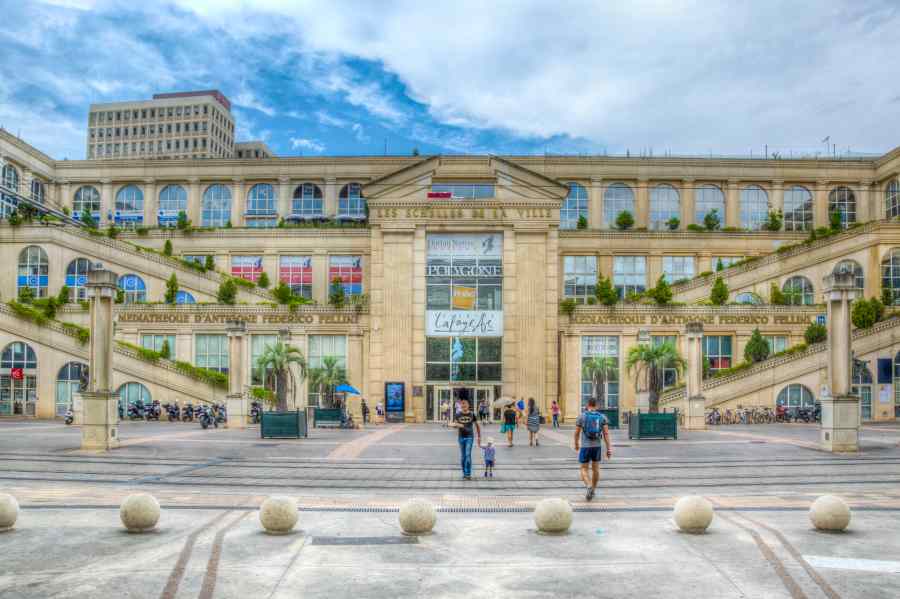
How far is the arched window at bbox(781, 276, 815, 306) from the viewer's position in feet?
183

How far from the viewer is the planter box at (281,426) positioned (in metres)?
31.9

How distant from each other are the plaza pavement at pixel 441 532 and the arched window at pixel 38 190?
51598 millimetres

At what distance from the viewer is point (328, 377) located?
149ft

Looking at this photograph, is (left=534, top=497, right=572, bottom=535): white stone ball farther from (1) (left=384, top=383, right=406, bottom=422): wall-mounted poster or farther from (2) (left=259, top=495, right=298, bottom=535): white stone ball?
(1) (left=384, top=383, right=406, bottom=422): wall-mounted poster

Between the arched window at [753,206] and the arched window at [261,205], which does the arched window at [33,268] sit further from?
the arched window at [753,206]

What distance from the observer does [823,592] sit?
371 inches

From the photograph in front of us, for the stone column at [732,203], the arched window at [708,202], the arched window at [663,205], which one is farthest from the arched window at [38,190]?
the stone column at [732,203]

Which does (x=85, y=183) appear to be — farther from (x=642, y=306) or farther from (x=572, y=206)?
(x=642, y=306)

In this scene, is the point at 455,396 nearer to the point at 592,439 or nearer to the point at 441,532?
the point at 592,439

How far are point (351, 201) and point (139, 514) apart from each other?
61576 millimetres

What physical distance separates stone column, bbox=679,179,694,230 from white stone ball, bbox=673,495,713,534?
60821 millimetres

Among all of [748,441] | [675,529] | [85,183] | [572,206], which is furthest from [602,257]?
[675,529]

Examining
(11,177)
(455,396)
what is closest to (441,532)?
(455,396)

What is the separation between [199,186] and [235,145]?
327 feet
